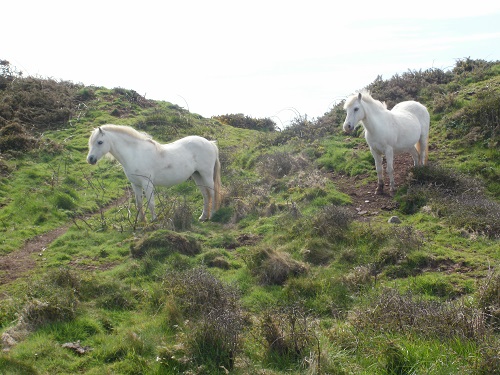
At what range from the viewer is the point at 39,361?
5.20 metres

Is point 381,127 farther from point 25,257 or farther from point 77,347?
point 77,347

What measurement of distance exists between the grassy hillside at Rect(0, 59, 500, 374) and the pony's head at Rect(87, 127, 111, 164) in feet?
4.47

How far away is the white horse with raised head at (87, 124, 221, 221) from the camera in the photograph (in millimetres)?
10742

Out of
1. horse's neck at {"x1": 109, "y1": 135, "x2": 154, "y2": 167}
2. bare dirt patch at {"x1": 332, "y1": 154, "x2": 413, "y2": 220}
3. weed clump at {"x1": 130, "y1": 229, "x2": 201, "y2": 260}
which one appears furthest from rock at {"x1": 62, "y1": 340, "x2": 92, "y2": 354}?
bare dirt patch at {"x1": 332, "y1": 154, "x2": 413, "y2": 220}

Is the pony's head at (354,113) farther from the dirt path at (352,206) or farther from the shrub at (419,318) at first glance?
the shrub at (419,318)

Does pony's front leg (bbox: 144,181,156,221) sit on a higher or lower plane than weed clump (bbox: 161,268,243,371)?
higher

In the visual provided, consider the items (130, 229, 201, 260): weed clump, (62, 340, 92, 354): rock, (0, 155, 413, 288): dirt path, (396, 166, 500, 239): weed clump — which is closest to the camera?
(62, 340, 92, 354): rock

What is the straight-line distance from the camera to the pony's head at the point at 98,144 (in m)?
10.6

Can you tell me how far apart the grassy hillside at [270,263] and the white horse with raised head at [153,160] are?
0.65 meters

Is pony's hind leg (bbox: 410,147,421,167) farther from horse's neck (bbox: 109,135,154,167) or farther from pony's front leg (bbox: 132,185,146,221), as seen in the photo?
pony's front leg (bbox: 132,185,146,221)

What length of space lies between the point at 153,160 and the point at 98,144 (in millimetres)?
1210

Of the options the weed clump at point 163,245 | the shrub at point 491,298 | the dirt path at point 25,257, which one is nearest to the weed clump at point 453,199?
the shrub at point 491,298

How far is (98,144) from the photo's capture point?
10656 mm

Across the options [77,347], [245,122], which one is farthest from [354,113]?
[245,122]
